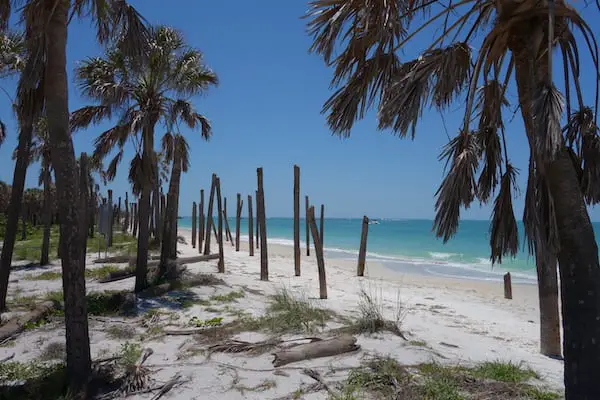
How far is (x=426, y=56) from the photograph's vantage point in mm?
3594

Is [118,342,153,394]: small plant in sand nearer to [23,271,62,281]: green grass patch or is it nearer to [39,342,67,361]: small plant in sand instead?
[39,342,67,361]: small plant in sand

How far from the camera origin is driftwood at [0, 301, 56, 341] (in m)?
5.72

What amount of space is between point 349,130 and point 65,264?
3063mm

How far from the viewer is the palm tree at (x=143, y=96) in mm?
8992

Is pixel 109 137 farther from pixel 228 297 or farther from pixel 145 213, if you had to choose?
pixel 228 297

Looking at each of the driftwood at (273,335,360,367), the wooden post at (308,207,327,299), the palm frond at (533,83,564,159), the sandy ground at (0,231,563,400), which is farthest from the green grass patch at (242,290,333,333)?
the palm frond at (533,83,564,159)

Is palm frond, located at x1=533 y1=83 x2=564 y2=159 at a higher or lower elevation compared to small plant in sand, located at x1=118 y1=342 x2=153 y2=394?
higher

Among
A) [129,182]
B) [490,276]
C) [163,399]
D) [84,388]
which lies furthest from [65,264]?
[490,276]

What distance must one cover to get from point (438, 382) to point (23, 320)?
5843 millimetres

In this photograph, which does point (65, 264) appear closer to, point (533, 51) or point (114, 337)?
point (114, 337)

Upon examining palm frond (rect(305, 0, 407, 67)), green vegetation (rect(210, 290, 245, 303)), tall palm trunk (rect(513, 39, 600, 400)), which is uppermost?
palm frond (rect(305, 0, 407, 67))

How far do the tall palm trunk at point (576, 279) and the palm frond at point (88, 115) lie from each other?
910 centimetres

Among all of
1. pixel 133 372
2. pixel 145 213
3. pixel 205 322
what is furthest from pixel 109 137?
pixel 133 372

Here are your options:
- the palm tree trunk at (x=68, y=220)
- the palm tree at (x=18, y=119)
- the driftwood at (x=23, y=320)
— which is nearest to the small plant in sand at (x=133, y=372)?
the palm tree trunk at (x=68, y=220)
